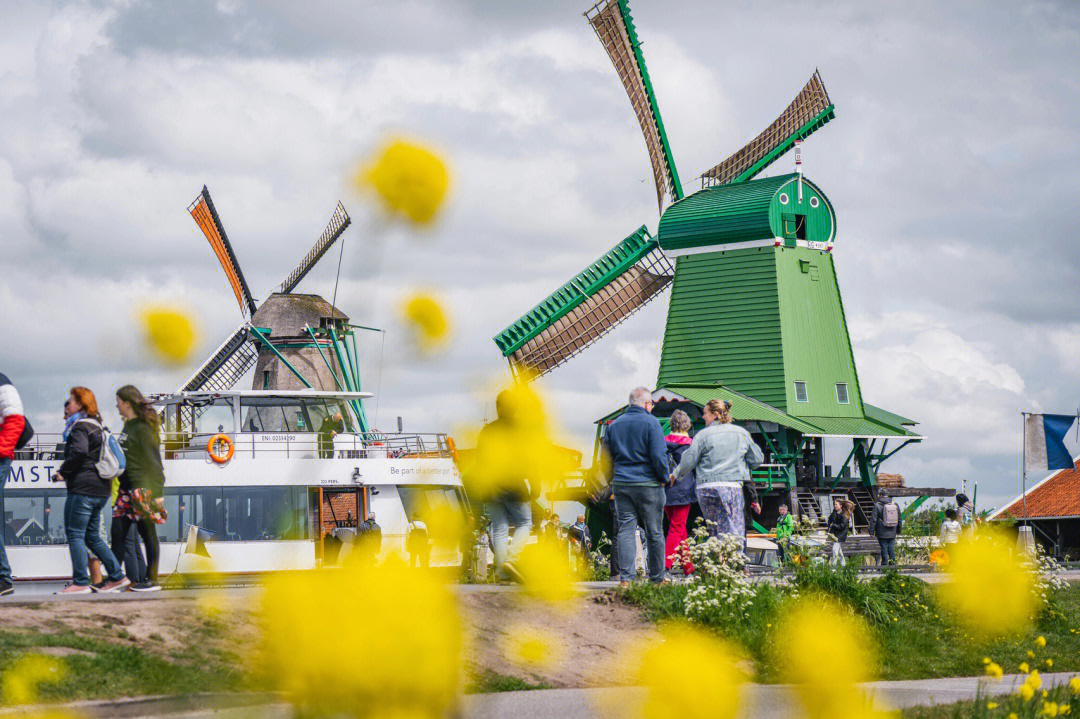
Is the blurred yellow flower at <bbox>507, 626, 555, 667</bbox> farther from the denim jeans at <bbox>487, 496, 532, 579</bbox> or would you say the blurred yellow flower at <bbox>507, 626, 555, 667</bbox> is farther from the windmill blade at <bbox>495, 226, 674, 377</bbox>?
the windmill blade at <bbox>495, 226, 674, 377</bbox>

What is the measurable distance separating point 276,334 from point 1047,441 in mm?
20367

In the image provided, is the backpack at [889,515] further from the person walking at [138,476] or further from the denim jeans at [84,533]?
the denim jeans at [84,533]

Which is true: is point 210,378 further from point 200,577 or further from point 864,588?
point 864,588

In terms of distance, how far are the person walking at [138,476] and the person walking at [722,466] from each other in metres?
4.62

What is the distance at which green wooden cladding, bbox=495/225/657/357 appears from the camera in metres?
39.3

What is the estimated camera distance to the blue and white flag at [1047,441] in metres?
27.3

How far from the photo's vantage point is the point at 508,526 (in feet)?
32.7

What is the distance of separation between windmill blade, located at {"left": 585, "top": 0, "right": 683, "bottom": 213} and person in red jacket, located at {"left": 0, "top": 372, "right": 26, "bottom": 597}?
3092cm

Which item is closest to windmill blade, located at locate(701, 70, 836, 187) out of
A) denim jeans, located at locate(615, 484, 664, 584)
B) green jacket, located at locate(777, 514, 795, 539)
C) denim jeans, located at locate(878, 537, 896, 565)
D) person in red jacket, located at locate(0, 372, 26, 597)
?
denim jeans, located at locate(878, 537, 896, 565)

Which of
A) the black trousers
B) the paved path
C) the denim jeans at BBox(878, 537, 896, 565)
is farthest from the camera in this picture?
the denim jeans at BBox(878, 537, 896, 565)

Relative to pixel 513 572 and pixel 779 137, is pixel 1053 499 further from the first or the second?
pixel 513 572

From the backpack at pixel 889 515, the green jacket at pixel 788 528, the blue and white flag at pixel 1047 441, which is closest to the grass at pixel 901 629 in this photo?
the green jacket at pixel 788 528

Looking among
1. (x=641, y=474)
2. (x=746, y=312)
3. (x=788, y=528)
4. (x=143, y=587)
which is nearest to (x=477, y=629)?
(x=641, y=474)

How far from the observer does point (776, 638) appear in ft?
32.5
